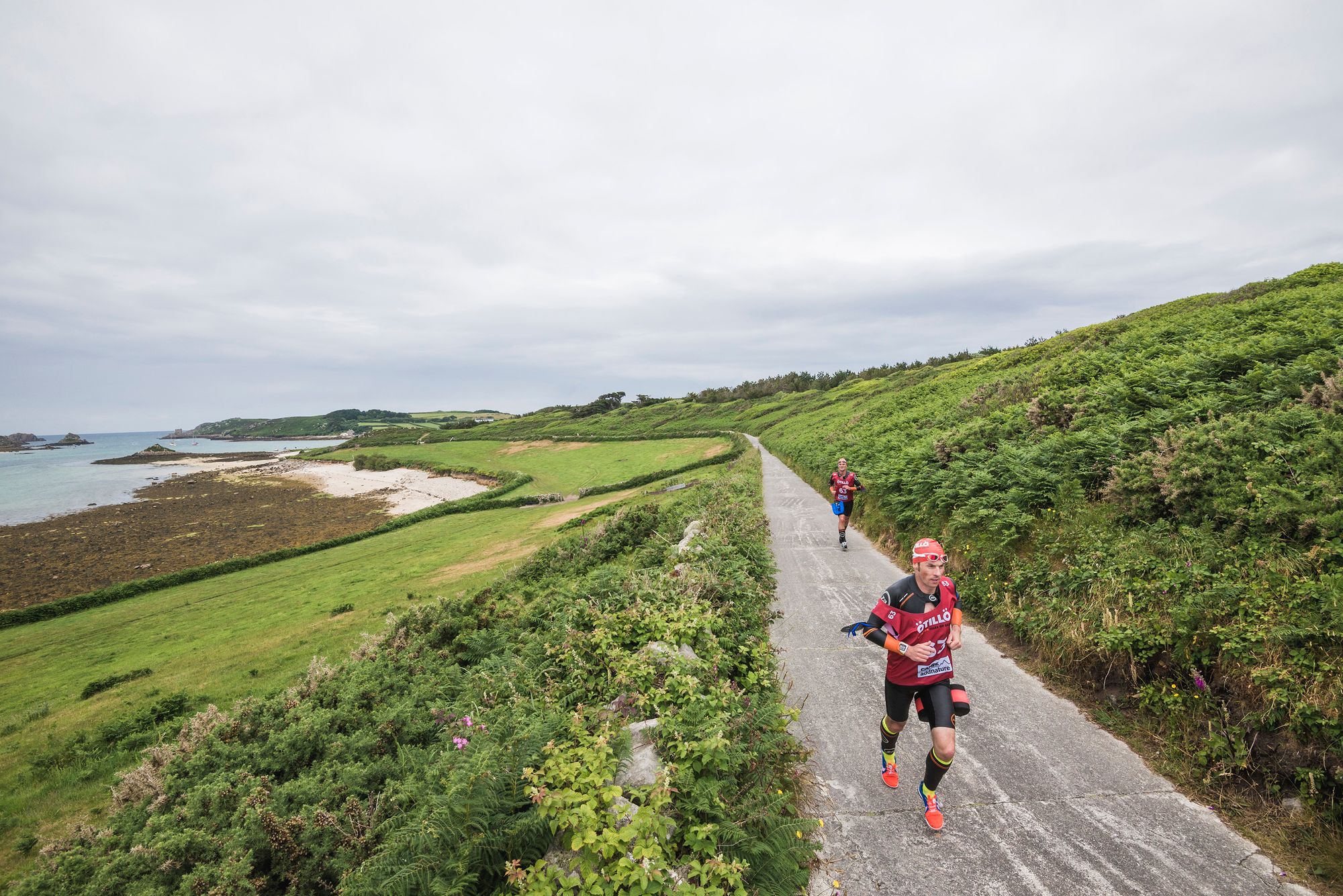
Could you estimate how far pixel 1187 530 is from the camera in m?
7.29

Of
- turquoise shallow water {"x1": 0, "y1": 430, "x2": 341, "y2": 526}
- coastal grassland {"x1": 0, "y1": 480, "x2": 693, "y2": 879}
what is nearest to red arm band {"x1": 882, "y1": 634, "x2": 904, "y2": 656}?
coastal grassland {"x1": 0, "y1": 480, "x2": 693, "y2": 879}

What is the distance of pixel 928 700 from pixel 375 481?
85.8 meters

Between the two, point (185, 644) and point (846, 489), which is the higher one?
point (846, 489)

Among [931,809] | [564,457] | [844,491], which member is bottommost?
[564,457]

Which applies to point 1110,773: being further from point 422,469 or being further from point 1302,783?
point 422,469

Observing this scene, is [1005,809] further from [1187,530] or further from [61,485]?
[61,485]

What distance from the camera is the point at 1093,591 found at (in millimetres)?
7293

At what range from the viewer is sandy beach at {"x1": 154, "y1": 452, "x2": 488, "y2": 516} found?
59.8 meters

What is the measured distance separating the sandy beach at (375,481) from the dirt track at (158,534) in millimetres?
2677

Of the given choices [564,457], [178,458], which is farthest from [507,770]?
[178,458]

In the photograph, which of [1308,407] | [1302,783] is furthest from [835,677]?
[1308,407]

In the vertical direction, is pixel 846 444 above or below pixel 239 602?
above

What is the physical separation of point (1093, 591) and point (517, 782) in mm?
8191

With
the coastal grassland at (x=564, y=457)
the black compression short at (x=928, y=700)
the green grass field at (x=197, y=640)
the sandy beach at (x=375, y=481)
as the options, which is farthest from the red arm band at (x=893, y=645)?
the sandy beach at (x=375, y=481)
